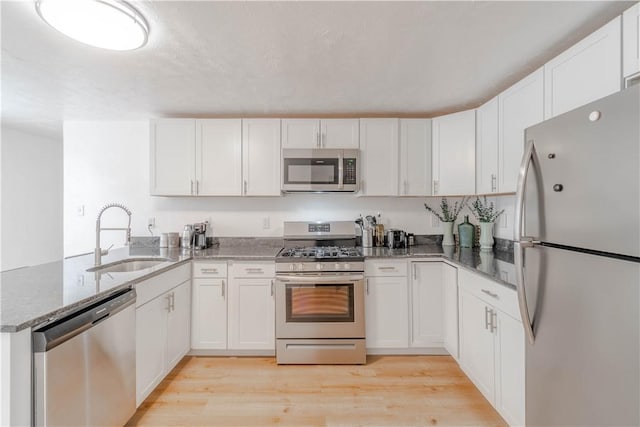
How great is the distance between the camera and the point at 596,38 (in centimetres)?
141

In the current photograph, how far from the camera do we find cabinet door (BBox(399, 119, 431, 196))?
2.82m

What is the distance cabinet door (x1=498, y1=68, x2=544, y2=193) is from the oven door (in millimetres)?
1435

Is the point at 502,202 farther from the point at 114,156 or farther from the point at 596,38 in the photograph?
the point at 114,156

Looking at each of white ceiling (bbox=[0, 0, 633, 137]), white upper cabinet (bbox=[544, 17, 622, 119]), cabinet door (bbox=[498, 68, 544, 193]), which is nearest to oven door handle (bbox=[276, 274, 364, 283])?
cabinet door (bbox=[498, 68, 544, 193])

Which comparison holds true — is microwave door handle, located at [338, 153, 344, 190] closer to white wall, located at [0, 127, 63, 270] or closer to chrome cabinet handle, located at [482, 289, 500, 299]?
chrome cabinet handle, located at [482, 289, 500, 299]

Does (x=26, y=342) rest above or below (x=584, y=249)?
below

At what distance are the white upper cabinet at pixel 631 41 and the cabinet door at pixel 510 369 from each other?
1340mm

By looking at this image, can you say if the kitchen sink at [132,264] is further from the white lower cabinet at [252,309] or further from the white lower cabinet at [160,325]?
the white lower cabinet at [252,309]

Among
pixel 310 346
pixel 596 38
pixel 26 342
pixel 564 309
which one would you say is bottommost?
pixel 310 346

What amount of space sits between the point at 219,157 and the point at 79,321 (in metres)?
1.89

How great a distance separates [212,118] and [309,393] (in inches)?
105

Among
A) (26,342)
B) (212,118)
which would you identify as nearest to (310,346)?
(26,342)

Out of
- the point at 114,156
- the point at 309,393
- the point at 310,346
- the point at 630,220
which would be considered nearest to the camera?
the point at 630,220

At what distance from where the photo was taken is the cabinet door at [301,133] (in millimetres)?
2805
